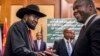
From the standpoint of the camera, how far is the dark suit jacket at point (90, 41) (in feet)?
8.77

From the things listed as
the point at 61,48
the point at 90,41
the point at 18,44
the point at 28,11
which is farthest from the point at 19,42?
the point at 61,48

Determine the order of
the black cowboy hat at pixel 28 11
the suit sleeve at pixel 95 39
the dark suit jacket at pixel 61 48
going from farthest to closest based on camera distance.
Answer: the dark suit jacket at pixel 61 48, the black cowboy hat at pixel 28 11, the suit sleeve at pixel 95 39

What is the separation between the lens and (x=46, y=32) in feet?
32.2

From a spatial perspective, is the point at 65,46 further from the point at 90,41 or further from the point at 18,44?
the point at 90,41

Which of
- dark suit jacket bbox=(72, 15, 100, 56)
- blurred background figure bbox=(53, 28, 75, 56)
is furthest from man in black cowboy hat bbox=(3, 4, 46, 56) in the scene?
blurred background figure bbox=(53, 28, 75, 56)

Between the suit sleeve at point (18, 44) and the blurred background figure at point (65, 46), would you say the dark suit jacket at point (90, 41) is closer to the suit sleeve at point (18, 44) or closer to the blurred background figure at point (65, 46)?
the suit sleeve at point (18, 44)

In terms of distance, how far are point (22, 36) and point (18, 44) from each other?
12 cm

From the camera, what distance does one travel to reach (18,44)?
3484 millimetres

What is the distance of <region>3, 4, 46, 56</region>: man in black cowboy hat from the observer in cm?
346

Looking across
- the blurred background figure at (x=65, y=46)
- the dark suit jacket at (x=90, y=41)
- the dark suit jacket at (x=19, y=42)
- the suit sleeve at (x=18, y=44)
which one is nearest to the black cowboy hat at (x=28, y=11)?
the dark suit jacket at (x=19, y=42)

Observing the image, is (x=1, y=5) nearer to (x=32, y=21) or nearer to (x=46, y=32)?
(x=46, y=32)

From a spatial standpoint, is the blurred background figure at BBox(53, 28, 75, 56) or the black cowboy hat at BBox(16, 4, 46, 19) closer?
the black cowboy hat at BBox(16, 4, 46, 19)

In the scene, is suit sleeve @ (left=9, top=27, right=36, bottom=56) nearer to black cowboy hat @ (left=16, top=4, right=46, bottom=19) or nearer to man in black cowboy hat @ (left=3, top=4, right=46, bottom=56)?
man in black cowboy hat @ (left=3, top=4, right=46, bottom=56)

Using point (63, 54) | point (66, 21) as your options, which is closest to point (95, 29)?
point (63, 54)
